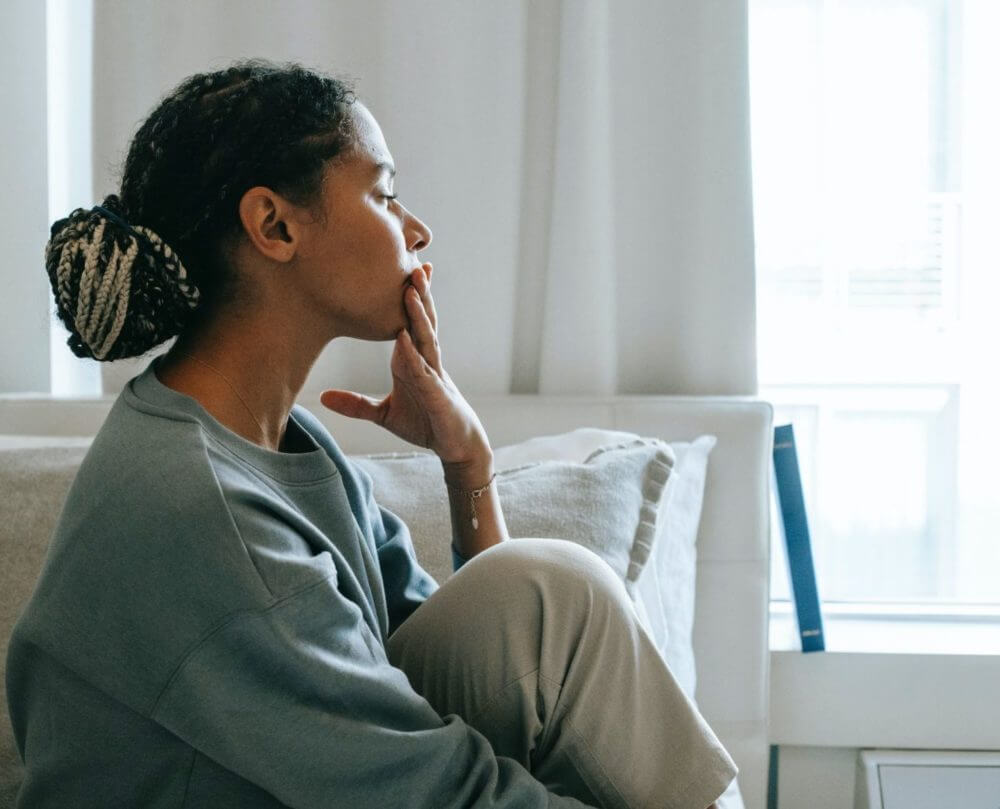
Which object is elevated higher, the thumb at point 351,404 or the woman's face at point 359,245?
the woman's face at point 359,245

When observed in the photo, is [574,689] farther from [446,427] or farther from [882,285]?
[882,285]

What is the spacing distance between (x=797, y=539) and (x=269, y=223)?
44.9 inches

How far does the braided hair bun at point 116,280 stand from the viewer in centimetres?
100

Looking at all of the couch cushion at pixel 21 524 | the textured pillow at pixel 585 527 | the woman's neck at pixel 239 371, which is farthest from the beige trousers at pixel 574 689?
the couch cushion at pixel 21 524

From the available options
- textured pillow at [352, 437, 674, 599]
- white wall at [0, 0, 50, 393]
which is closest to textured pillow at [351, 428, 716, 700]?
textured pillow at [352, 437, 674, 599]

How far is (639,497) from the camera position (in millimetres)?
1569

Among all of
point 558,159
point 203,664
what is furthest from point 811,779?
point 203,664

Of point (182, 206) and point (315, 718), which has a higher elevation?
point (182, 206)

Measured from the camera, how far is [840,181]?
2148 mm

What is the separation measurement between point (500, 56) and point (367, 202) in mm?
906

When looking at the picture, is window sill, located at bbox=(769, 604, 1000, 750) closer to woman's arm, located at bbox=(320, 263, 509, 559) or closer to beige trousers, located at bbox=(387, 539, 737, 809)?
woman's arm, located at bbox=(320, 263, 509, 559)

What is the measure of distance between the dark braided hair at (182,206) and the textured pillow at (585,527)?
1.75 feet

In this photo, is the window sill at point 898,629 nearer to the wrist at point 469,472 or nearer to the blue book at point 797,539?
the blue book at point 797,539

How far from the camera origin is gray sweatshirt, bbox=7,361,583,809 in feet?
2.85
